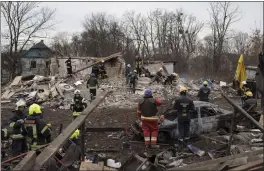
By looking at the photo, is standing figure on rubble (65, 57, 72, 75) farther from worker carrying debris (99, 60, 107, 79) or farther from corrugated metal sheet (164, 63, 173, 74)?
corrugated metal sheet (164, 63, 173, 74)

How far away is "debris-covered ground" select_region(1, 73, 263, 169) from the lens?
8558 mm

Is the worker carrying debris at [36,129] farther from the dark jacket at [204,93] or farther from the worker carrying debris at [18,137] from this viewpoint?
the dark jacket at [204,93]

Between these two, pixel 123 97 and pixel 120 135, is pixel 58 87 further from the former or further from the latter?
pixel 120 135

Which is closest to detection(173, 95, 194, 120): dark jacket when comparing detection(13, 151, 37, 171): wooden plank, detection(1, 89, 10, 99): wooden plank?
detection(13, 151, 37, 171): wooden plank

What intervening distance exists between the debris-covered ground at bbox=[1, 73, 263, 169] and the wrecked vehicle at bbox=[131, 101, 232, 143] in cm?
30

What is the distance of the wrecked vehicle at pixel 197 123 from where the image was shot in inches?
405

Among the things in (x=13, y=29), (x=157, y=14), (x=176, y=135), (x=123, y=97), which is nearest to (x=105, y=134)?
(x=176, y=135)

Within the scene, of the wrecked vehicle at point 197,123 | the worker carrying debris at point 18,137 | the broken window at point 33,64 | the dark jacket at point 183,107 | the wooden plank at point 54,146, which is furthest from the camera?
the broken window at point 33,64

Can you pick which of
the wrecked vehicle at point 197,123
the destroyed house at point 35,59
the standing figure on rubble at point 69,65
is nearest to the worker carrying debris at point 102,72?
the standing figure on rubble at point 69,65

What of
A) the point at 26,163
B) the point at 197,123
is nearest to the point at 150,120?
the point at 197,123

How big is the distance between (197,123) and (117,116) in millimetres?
6551

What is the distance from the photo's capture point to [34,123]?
7.14 m

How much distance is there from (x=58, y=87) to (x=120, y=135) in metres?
11.7

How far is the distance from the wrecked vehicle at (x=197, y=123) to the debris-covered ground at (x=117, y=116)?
298mm
